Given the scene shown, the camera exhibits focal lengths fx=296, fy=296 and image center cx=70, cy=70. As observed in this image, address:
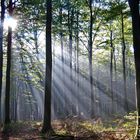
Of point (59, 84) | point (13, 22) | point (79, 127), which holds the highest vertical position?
point (13, 22)

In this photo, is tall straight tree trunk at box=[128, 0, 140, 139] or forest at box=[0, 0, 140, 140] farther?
forest at box=[0, 0, 140, 140]

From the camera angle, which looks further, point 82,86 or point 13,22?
point 82,86

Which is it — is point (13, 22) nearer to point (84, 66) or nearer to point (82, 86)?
point (82, 86)

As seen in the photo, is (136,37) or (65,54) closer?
(136,37)

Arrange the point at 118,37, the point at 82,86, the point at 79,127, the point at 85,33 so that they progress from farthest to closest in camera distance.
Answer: the point at 82,86 → the point at 118,37 → the point at 85,33 → the point at 79,127

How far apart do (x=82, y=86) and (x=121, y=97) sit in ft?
29.8

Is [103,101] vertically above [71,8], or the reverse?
[71,8]

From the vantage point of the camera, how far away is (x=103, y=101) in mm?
67750

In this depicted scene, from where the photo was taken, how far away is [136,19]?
36.4ft

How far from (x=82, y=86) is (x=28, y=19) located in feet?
132

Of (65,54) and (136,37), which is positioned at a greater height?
(65,54)

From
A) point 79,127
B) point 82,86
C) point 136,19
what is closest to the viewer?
point 136,19

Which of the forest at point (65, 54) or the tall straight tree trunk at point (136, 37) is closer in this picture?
the tall straight tree trunk at point (136, 37)

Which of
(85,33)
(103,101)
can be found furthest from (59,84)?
(103,101)
